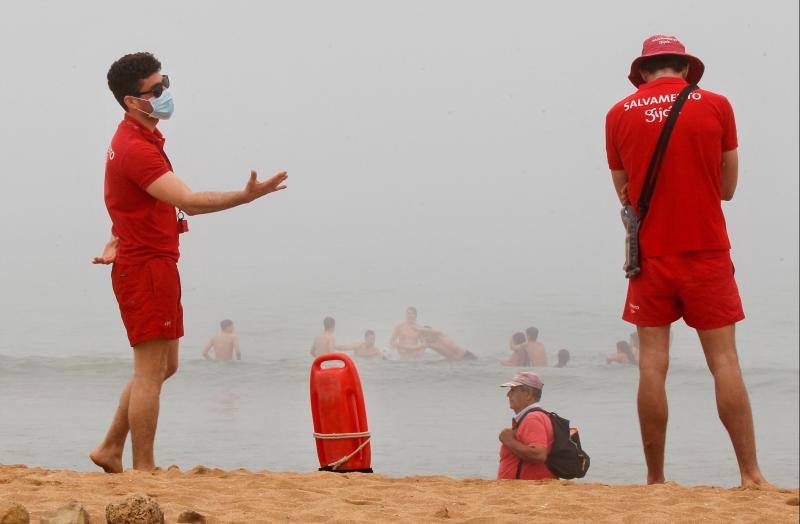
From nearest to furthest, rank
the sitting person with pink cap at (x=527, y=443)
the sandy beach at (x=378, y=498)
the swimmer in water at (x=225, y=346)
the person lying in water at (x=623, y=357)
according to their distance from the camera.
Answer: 1. the sandy beach at (x=378, y=498)
2. the sitting person with pink cap at (x=527, y=443)
3. the swimmer in water at (x=225, y=346)
4. the person lying in water at (x=623, y=357)

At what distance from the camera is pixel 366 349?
2598cm

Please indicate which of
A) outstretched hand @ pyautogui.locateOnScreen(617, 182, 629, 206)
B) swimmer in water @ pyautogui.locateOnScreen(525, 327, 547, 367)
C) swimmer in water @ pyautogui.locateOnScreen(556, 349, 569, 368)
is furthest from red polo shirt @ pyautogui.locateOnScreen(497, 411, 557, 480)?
swimmer in water @ pyautogui.locateOnScreen(556, 349, 569, 368)

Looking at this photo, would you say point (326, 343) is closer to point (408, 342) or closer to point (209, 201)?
point (408, 342)

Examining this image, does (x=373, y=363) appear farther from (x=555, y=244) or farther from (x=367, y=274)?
(x=555, y=244)

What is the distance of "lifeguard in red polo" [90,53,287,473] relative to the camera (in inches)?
234

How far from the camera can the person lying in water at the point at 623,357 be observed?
2778cm

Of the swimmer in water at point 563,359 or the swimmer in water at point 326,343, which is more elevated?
the swimmer in water at point 326,343

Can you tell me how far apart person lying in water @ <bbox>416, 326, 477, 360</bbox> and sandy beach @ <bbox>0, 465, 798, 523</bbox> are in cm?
1983

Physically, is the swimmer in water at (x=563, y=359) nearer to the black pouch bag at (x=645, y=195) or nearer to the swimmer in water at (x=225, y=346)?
the swimmer in water at (x=225, y=346)

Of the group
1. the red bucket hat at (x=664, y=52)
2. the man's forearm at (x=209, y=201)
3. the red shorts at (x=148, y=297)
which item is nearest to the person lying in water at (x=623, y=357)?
the red bucket hat at (x=664, y=52)

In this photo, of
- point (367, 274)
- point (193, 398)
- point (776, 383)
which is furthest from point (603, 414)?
point (367, 274)

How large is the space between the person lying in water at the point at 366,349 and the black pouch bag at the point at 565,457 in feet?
59.1

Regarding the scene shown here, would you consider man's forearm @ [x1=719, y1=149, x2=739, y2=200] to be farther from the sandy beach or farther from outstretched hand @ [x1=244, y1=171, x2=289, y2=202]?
outstretched hand @ [x1=244, y1=171, x2=289, y2=202]

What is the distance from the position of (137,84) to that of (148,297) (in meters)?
0.96
